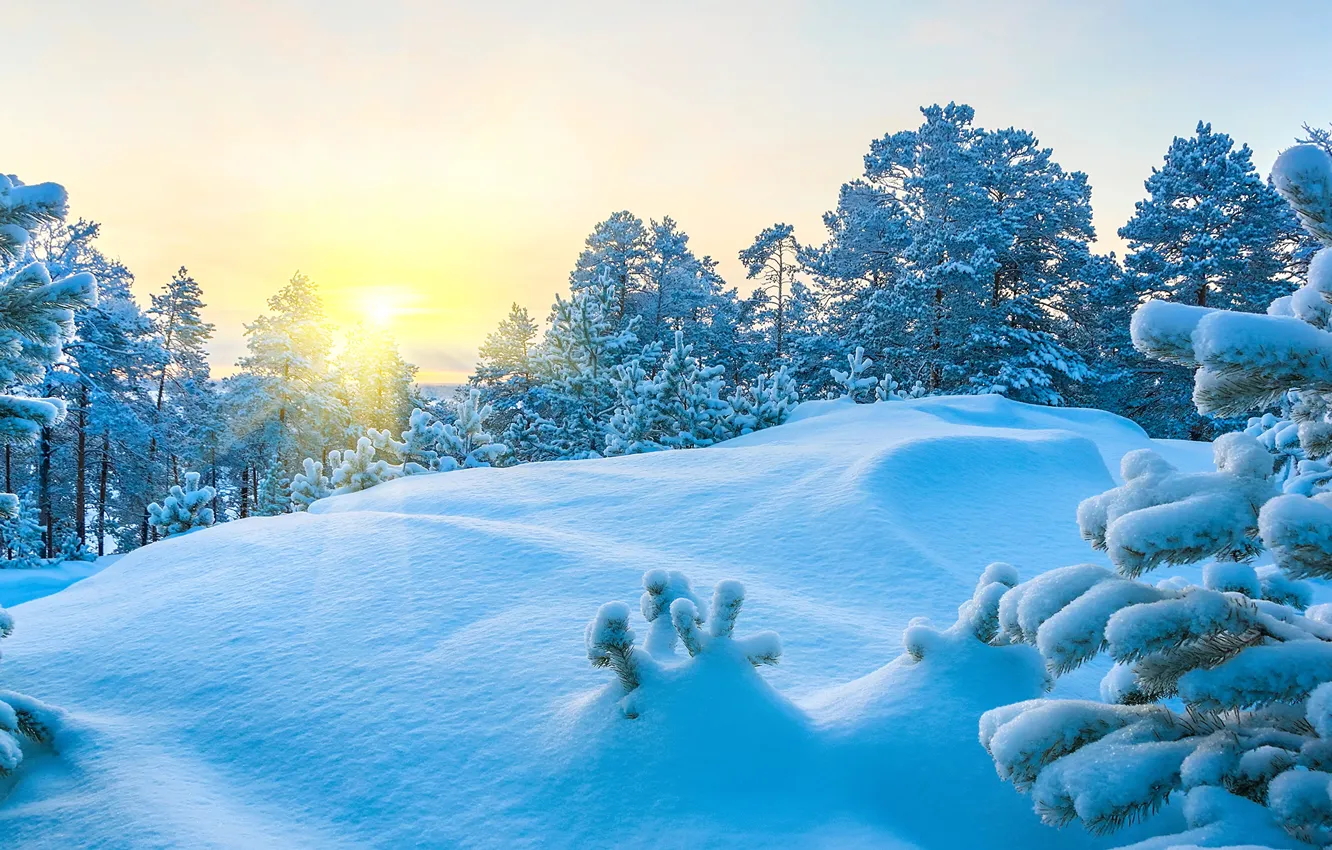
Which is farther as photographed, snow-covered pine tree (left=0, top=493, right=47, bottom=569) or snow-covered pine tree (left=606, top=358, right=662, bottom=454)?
snow-covered pine tree (left=0, top=493, right=47, bottom=569)

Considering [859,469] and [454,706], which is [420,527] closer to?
[454,706]

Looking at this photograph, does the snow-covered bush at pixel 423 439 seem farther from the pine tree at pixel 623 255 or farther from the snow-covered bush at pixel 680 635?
the pine tree at pixel 623 255

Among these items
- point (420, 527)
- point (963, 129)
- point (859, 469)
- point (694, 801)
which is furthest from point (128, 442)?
point (963, 129)

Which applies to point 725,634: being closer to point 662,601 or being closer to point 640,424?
point 662,601

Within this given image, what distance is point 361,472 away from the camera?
12094 millimetres

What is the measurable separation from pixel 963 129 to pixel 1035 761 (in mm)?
29770

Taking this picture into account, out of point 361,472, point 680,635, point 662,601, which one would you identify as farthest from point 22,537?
point 680,635

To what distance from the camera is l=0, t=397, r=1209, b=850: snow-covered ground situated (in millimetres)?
2242

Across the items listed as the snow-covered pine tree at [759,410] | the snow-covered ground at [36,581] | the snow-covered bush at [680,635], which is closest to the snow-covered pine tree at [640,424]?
the snow-covered pine tree at [759,410]

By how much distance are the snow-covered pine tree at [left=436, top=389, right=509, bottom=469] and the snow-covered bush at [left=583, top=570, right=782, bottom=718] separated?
11511 millimetres

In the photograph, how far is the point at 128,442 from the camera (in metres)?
27.7

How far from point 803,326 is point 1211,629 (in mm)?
31334

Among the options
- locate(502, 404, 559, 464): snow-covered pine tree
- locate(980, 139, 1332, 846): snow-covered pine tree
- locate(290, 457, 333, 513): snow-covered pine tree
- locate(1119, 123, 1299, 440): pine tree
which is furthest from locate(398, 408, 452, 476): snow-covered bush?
locate(1119, 123, 1299, 440): pine tree

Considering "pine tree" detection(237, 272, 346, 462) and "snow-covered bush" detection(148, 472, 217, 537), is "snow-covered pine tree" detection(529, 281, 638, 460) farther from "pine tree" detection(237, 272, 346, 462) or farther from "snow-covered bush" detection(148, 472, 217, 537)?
"pine tree" detection(237, 272, 346, 462)
